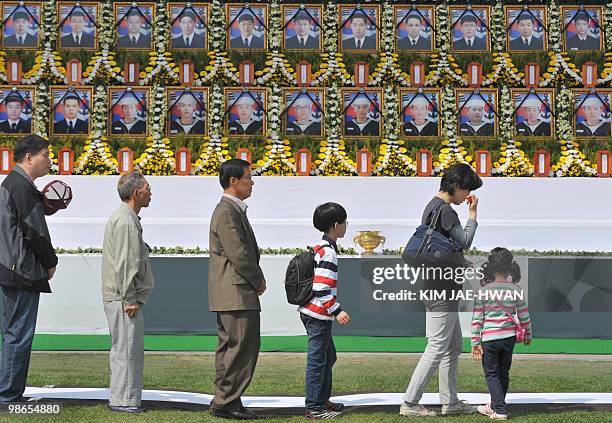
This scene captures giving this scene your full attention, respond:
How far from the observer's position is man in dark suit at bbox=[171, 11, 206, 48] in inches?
748

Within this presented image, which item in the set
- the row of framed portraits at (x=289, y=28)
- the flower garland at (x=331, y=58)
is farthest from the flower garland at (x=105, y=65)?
the flower garland at (x=331, y=58)

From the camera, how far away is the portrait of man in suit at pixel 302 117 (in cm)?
1808

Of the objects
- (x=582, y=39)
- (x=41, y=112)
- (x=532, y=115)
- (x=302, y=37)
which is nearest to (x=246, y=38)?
(x=302, y=37)

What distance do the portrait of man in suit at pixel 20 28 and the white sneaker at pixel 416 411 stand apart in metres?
14.0

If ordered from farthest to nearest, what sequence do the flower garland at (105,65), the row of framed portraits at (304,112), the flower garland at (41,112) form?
the flower garland at (105,65) < the row of framed portraits at (304,112) < the flower garland at (41,112)

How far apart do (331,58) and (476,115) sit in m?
2.86

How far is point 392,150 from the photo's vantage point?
17.6 metres

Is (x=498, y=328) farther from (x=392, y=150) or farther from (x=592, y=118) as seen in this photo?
(x=592, y=118)

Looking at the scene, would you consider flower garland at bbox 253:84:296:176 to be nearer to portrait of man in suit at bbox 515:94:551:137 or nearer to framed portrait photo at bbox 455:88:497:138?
framed portrait photo at bbox 455:88:497:138

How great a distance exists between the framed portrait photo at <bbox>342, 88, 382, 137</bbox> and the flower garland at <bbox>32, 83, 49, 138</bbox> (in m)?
5.31

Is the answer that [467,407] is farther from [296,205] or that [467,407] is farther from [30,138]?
[296,205]

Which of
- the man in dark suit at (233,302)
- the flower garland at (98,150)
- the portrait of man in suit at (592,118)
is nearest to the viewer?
the man in dark suit at (233,302)

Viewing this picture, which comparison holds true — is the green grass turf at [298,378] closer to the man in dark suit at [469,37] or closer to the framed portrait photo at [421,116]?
the framed portrait photo at [421,116]

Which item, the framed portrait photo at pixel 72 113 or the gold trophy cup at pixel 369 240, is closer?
the gold trophy cup at pixel 369 240
